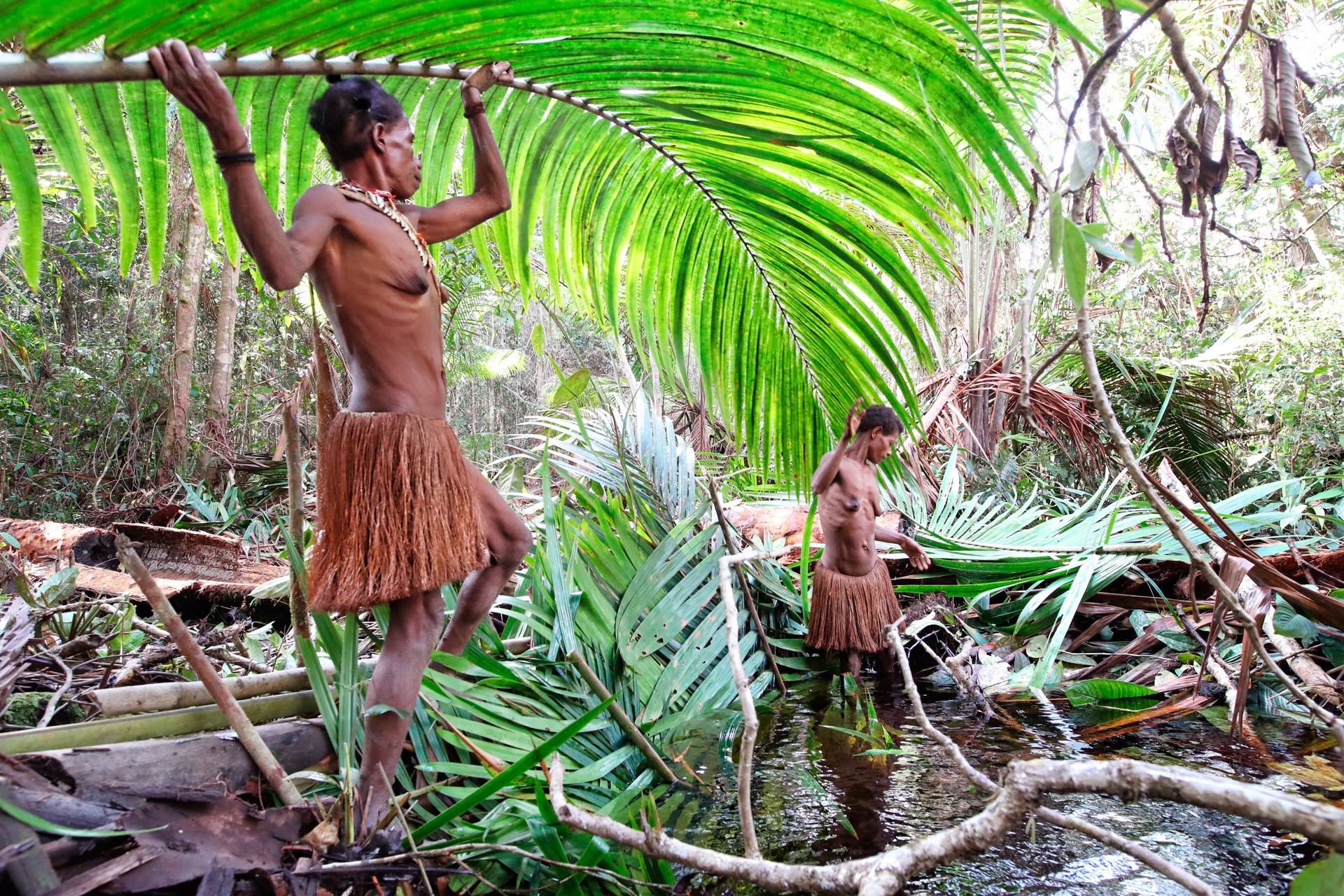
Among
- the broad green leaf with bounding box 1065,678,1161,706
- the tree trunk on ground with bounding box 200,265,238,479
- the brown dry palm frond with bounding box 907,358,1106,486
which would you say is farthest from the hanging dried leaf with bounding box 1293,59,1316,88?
the tree trunk on ground with bounding box 200,265,238,479

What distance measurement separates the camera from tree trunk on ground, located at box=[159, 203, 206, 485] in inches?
290

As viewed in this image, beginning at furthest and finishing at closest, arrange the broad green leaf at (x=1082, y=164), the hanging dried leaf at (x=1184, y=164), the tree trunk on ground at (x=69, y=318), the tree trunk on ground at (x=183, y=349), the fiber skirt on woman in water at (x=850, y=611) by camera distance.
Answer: the tree trunk on ground at (x=69, y=318) → the tree trunk on ground at (x=183, y=349) → the fiber skirt on woman in water at (x=850, y=611) → the hanging dried leaf at (x=1184, y=164) → the broad green leaf at (x=1082, y=164)

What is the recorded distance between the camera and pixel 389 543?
58.7 inches

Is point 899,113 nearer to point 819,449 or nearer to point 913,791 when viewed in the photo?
point 819,449

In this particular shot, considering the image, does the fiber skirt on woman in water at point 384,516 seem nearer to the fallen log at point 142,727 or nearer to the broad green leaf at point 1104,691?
the fallen log at point 142,727

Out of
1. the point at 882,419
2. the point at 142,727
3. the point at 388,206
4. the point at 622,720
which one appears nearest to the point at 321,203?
the point at 388,206

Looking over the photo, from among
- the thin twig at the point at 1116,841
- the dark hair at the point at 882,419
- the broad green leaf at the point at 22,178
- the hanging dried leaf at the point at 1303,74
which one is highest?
the hanging dried leaf at the point at 1303,74

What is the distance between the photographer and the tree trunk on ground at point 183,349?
7359mm

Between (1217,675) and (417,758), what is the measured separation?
2401 mm

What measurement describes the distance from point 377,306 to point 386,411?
20 cm

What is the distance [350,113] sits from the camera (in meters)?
1.54

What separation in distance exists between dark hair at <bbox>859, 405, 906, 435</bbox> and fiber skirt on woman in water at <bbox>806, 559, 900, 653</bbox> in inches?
26.6

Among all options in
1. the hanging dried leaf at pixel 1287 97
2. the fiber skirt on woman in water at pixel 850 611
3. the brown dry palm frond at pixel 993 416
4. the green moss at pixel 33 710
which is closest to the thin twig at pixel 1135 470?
the hanging dried leaf at pixel 1287 97

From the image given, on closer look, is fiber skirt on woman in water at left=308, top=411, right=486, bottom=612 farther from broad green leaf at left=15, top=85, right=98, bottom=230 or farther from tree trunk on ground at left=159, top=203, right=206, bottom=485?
tree trunk on ground at left=159, top=203, right=206, bottom=485
